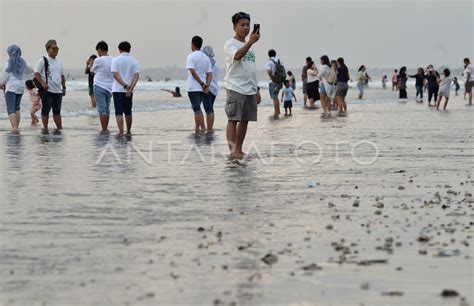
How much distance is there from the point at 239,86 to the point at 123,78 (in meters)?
5.38

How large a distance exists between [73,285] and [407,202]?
4.01 m

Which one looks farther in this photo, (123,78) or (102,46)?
(102,46)

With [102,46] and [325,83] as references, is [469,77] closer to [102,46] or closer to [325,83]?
[325,83]

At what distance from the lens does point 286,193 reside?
30.8 feet

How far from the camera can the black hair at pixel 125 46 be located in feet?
59.3

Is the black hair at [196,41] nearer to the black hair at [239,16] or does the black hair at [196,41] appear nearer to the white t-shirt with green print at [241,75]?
the white t-shirt with green print at [241,75]

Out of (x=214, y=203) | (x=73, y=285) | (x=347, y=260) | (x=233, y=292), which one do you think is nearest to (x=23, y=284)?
(x=73, y=285)

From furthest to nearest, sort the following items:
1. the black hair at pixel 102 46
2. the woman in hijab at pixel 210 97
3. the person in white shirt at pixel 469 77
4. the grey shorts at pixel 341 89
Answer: the person in white shirt at pixel 469 77 < the grey shorts at pixel 341 89 < the black hair at pixel 102 46 < the woman in hijab at pixel 210 97

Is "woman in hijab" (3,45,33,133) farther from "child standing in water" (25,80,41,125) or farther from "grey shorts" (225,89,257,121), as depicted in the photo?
"grey shorts" (225,89,257,121)

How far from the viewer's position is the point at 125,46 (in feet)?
59.5

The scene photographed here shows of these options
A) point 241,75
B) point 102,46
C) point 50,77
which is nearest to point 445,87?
point 102,46

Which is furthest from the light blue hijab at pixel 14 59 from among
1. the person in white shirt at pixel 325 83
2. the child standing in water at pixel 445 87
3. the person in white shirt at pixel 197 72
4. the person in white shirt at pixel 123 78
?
the child standing in water at pixel 445 87

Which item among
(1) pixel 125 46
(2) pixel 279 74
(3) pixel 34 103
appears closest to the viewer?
(1) pixel 125 46

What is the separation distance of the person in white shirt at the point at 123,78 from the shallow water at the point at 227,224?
10.7 feet
